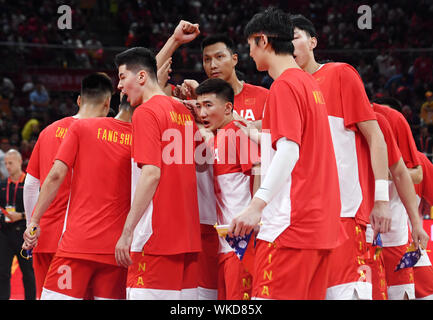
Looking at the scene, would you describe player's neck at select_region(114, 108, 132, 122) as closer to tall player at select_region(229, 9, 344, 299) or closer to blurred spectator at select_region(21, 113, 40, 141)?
tall player at select_region(229, 9, 344, 299)

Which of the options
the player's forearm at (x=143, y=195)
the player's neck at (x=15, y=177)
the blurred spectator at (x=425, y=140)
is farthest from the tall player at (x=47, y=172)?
the blurred spectator at (x=425, y=140)

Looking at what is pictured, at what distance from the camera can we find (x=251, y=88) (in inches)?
178

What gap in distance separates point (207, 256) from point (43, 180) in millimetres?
1414

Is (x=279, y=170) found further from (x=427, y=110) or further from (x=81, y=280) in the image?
(x=427, y=110)

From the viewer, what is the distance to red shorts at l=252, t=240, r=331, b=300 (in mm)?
2545

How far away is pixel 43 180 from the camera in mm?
4258

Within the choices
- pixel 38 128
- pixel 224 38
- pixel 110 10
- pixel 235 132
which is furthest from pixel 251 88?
pixel 110 10

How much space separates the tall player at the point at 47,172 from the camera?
4188 millimetres

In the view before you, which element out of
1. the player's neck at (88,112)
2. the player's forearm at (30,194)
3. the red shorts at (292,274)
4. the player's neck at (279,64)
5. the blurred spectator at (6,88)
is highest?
the blurred spectator at (6,88)

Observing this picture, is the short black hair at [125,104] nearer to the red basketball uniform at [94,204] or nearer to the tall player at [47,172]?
the red basketball uniform at [94,204]

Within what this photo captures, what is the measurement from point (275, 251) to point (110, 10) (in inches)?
672

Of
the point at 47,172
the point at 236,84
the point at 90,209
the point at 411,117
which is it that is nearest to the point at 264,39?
the point at 90,209

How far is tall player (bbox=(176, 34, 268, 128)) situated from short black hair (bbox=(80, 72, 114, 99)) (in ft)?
2.79
